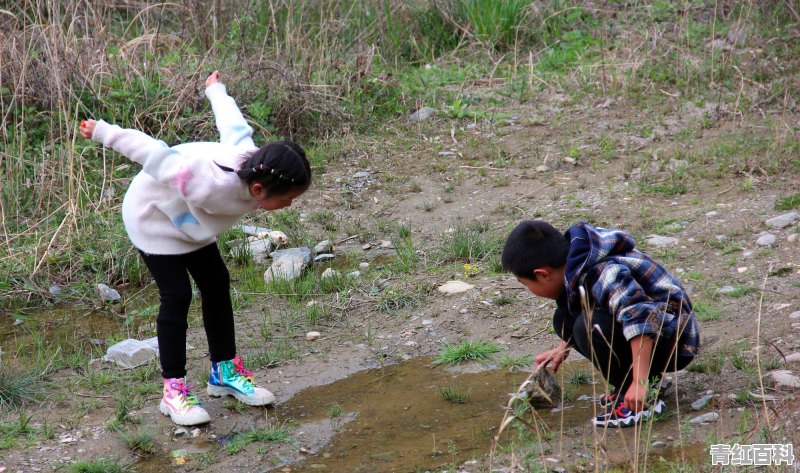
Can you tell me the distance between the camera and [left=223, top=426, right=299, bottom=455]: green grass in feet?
11.1

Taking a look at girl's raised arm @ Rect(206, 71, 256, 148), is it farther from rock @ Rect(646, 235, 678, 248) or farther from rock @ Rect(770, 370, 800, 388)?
rock @ Rect(646, 235, 678, 248)

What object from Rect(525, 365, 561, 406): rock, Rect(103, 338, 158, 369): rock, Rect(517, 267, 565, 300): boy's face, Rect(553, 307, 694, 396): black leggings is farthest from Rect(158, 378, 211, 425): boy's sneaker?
Rect(553, 307, 694, 396): black leggings

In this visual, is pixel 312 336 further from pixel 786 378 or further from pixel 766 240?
pixel 766 240

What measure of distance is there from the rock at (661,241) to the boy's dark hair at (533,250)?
6.05ft

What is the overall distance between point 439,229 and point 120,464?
272 centimetres

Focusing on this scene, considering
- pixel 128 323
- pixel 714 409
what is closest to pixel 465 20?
pixel 128 323

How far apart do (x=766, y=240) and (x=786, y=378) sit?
57.5 inches

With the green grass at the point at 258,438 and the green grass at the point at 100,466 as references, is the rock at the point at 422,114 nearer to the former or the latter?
the green grass at the point at 258,438

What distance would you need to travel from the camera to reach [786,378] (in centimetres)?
331

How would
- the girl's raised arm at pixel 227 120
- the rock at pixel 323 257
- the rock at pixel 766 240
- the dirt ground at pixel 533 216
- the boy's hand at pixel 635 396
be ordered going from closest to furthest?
the boy's hand at pixel 635 396 < the dirt ground at pixel 533 216 < the girl's raised arm at pixel 227 120 < the rock at pixel 766 240 < the rock at pixel 323 257

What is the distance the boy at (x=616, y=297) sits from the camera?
9.88ft

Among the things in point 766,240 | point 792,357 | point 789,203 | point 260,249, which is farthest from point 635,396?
point 260,249

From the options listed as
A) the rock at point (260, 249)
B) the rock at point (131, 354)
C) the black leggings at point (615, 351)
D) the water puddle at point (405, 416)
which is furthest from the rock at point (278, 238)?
the black leggings at point (615, 351)

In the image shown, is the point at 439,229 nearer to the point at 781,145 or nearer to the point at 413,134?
the point at 413,134
